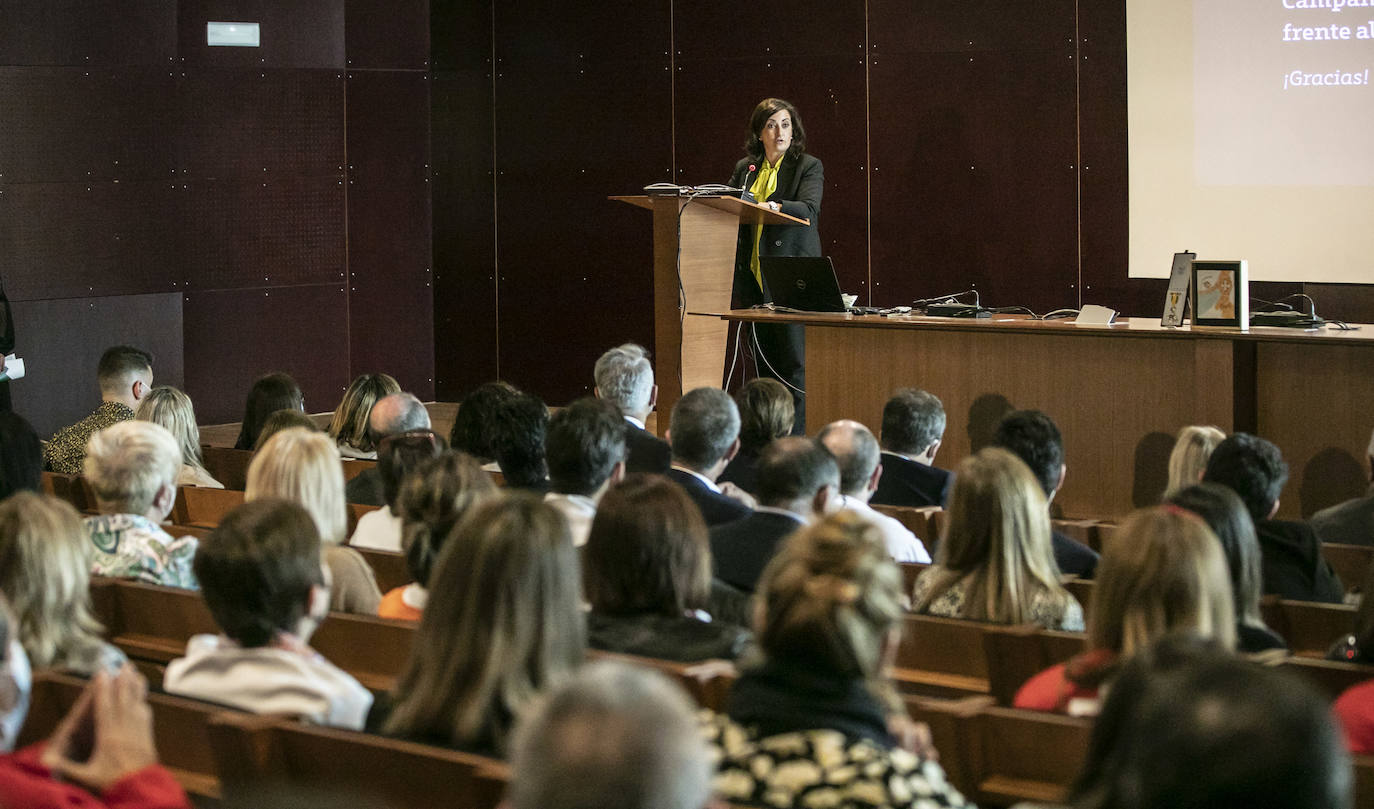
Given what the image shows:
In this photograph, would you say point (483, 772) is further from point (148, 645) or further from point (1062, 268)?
point (1062, 268)

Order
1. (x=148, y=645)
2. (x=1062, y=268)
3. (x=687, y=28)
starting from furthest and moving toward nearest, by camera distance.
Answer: (x=687, y=28)
(x=1062, y=268)
(x=148, y=645)

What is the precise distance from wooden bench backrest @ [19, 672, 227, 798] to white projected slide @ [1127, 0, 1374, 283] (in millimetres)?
6631

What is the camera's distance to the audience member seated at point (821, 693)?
6.64 ft

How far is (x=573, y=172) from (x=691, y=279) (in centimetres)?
317

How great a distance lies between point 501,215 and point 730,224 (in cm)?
340

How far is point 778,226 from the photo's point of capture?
7.73 m

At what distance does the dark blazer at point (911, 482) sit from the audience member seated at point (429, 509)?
1.96 m

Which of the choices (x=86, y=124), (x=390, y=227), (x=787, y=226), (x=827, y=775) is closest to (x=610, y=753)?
(x=827, y=775)

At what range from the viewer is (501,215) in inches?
415

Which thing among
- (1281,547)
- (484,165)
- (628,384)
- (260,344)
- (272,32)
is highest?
(272,32)

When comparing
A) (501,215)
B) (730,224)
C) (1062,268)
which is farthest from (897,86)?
(501,215)

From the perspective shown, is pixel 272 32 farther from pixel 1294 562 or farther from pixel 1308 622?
pixel 1308 622

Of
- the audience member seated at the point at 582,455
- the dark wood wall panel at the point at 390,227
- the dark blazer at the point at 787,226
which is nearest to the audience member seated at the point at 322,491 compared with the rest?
the audience member seated at the point at 582,455

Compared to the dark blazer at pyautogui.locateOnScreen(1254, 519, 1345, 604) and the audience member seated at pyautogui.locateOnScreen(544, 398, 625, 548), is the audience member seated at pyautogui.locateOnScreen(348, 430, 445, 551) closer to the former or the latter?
the audience member seated at pyautogui.locateOnScreen(544, 398, 625, 548)
